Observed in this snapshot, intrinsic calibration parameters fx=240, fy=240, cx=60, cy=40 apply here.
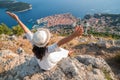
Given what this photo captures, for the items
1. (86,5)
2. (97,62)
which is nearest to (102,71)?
(97,62)

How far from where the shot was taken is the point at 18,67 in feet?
18.5

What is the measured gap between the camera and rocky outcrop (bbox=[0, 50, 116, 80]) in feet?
16.6

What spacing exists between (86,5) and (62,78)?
105317 mm

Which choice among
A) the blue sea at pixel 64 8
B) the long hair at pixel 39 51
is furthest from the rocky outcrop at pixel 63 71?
the blue sea at pixel 64 8

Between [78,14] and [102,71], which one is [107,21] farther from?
[102,71]

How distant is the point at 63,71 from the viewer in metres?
5.11

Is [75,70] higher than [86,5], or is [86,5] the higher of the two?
[75,70]

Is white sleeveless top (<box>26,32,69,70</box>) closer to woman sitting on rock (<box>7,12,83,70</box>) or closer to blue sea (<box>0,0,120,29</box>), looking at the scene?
woman sitting on rock (<box>7,12,83,70</box>)

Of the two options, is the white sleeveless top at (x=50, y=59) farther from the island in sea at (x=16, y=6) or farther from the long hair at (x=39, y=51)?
the island in sea at (x=16, y=6)

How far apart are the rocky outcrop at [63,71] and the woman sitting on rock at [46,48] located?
16cm

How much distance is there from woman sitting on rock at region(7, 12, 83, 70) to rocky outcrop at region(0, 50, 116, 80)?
16 centimetres

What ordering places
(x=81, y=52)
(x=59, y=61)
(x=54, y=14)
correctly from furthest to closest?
(x=54, y=14), (x=81, y=52), (x=59, y=61)

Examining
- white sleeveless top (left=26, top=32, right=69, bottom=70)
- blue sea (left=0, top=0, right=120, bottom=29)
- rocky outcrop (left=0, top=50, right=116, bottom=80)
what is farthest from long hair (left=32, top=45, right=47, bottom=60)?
blue sea (left=0, top=0, right=120, bottom=29)

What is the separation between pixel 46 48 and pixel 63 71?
0.73 meters
